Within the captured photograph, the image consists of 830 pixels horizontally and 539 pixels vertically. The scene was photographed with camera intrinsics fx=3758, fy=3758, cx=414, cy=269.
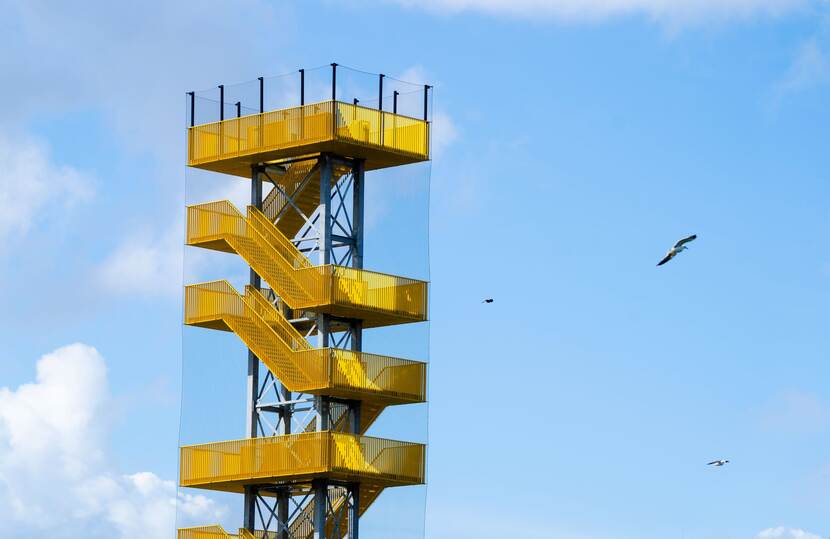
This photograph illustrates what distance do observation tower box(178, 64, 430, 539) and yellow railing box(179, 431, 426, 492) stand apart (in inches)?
1.4

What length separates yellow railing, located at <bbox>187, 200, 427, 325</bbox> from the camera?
133250mm

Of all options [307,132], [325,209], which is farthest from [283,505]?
[307,132]

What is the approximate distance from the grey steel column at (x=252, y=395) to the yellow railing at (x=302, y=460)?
752 millimetres

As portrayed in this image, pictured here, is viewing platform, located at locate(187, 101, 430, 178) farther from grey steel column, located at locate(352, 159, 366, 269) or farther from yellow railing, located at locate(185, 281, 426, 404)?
yellow railing, located at locate(185, 281, 426, 404)

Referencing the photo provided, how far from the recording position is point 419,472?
135 metres

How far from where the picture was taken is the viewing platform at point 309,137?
5290 inches

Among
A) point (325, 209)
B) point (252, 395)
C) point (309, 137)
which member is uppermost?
point (309, 137)

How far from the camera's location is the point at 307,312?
136 metres

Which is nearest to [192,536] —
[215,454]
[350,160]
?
[215,454]

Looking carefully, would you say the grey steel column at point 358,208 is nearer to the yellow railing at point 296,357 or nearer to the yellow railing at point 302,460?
the yellow railing at point 296,357

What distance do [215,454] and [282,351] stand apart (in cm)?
468

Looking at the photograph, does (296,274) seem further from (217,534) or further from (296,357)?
(217,534)

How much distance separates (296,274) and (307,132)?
16.9 feet

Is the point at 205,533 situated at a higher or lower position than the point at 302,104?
lower
